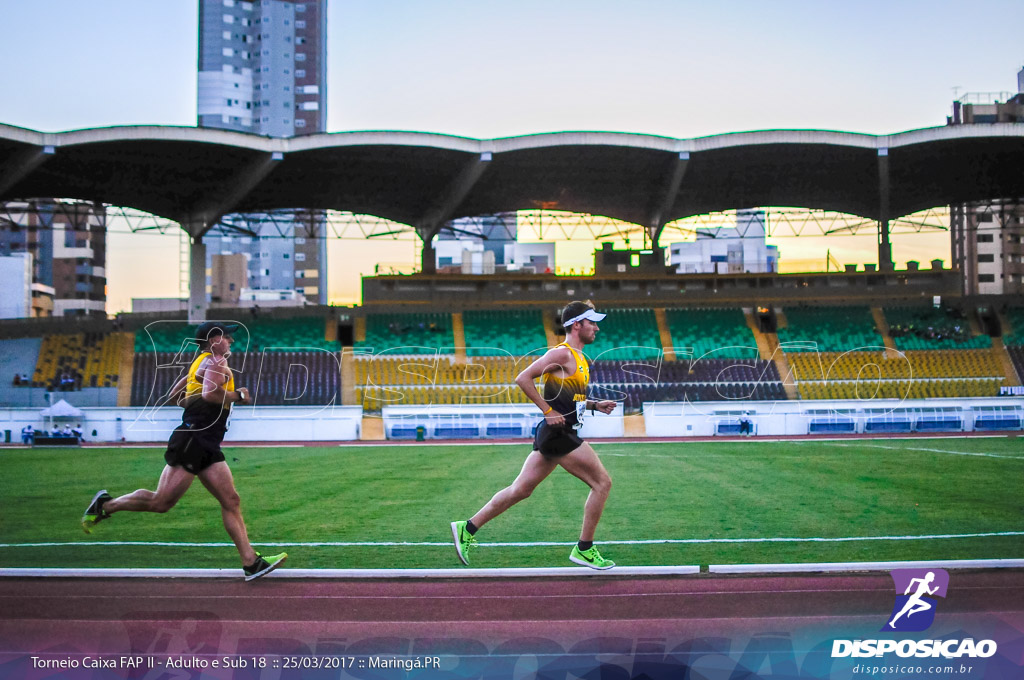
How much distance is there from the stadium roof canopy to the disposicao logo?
99.7ft

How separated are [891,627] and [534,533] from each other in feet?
16.1

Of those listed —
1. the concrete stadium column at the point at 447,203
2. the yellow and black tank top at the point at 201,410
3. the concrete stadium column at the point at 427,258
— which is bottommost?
the yellow and black tank top at the point at 201,410

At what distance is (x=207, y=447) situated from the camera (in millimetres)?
7242

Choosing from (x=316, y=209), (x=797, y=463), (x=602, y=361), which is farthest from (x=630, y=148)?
(x=797, y=463)

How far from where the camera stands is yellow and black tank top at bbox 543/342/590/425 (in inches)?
292

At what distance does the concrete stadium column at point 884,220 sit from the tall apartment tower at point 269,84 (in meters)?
60.1

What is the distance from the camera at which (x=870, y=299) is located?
46.4 meters

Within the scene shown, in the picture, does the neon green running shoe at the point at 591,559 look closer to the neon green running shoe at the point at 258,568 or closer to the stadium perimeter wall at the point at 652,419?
the neon green running shoe at the point at 258,568

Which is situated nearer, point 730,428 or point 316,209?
point 730,428

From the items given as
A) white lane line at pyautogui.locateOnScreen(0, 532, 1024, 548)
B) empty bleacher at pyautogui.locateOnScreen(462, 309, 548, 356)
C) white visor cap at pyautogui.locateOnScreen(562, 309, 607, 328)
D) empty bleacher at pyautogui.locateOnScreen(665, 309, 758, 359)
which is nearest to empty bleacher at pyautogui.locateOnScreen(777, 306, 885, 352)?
empty bleacher at pyautogui.locateOnScreen(665, 309, 758, 359)

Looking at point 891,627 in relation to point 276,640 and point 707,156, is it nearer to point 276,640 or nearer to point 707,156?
point 276,640

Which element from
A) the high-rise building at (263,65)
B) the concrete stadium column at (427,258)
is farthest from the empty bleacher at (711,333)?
the high-rise building at (263,65)

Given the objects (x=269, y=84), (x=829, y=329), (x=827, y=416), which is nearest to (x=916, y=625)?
(x=827, y=416)

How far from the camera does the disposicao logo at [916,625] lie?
502cm
